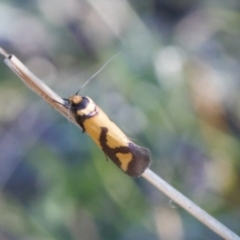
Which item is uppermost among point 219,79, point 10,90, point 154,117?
point 10,90

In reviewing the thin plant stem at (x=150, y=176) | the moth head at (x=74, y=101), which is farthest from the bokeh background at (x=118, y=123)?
the thin plant stem at (x=150, y=176)

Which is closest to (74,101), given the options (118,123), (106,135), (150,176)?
(106,135)

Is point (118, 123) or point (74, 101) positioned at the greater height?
point (74, 101)

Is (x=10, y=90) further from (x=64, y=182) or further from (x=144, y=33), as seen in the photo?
(x=144, y=33)

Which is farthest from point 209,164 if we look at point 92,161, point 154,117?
point 92,161

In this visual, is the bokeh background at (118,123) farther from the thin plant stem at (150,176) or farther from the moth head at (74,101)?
the thin plant stem at (150,176)

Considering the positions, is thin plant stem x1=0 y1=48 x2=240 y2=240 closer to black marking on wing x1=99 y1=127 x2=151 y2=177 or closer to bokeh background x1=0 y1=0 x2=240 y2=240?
black marking on wing x1=99 y1=127 x2=151 y2=177

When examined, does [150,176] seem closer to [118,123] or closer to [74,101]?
[74,101]
